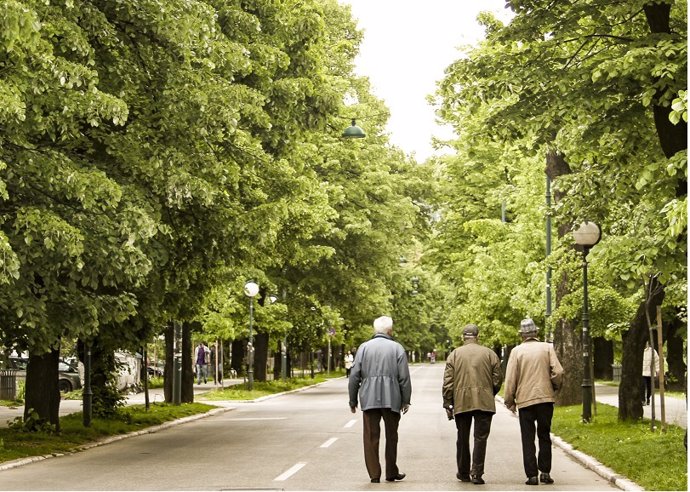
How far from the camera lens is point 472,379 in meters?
12.7

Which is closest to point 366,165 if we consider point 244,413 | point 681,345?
point 681,345

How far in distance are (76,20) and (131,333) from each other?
642cm

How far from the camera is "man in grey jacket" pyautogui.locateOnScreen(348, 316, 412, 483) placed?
41.3 feet

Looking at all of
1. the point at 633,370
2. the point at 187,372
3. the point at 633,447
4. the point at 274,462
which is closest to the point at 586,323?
the point at 633,370

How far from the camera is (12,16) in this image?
34.2 feet

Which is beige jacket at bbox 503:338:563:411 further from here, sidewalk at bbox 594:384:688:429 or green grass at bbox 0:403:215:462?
sidewalk at bbox 594:384:688:429

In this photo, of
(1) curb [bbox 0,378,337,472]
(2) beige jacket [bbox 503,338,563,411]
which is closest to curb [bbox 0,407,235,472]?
(1) curb [bbox 0,378,337,472]

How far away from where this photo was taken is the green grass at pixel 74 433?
16750 mm

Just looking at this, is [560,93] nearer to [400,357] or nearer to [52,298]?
[400,357]

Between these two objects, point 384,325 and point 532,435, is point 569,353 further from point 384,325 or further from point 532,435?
point 384,325

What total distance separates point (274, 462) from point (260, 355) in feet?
97.2

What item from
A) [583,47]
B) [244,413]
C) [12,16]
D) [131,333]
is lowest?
[244,413]

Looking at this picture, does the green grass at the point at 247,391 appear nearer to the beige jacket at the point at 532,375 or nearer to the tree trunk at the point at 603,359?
the tree trunk at the point at 603,359

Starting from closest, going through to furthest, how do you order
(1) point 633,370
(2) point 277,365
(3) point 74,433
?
(3) point 74,433 < (1) point 633,370 < (2) point 277,365
